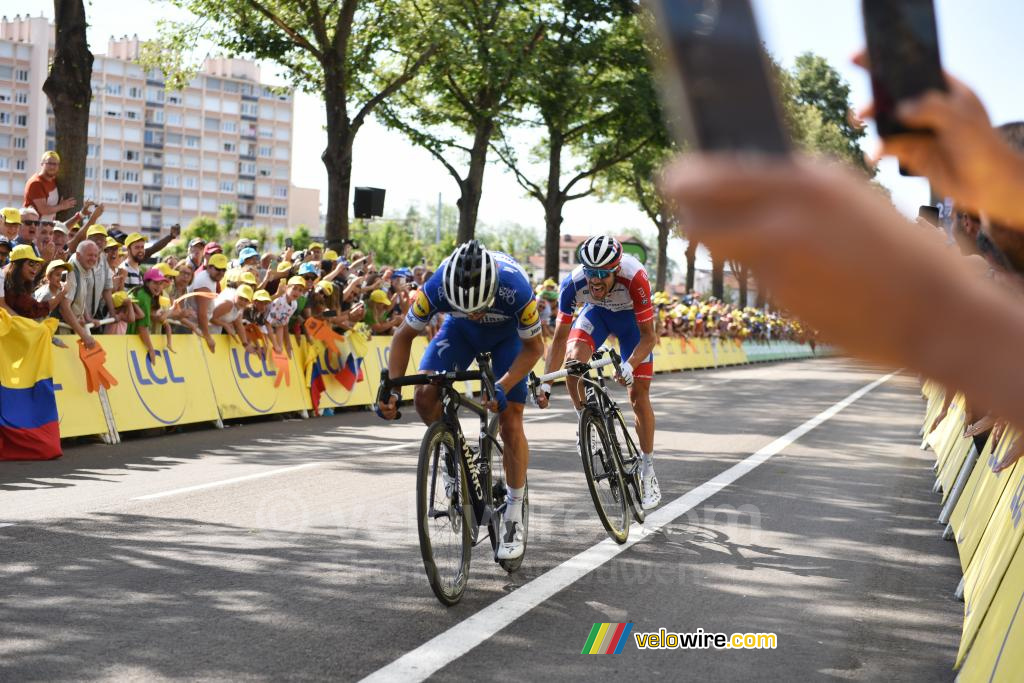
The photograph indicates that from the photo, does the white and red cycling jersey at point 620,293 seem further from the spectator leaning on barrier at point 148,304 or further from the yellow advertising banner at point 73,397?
the spectator leaning on barrier at point 148,304

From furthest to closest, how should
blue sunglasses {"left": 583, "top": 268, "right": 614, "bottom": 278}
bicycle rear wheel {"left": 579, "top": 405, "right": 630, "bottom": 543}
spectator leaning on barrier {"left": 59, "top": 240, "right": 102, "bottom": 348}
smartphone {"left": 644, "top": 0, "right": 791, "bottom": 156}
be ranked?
spectator leaning on barrier {"left": 59, "top": 240, "right": 102, "bottom": 348}, blue sunglasses {"left": 583, "top": 268, "right": 614, "bottom": 278}, bicycle rear wheel {"left": 579, "top": 405, "right": 630, "bottom": 543}, smartphone {"left": 644, "top": 0, "right": 791, "bottom": 156}

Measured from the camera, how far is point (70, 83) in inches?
674

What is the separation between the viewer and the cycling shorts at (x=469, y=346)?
6.92 m

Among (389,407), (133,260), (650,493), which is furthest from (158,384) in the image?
(389,407)

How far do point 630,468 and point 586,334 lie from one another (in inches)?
52.9

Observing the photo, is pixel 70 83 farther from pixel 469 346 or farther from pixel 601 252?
pixel 469 346

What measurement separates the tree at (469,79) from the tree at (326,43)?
0.61 m

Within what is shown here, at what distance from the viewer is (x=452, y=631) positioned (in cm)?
528

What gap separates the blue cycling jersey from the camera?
639 cm

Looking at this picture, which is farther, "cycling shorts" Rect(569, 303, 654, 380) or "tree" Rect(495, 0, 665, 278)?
"tree" Rect(495, 0, 665, 278)

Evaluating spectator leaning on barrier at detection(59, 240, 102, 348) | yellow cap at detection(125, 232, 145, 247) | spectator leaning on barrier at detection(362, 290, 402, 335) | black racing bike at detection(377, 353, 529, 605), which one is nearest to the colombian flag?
spectator leaning on barrier at detection(59, 240, 102, 348)

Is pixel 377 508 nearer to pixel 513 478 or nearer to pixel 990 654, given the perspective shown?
pixel 513 478

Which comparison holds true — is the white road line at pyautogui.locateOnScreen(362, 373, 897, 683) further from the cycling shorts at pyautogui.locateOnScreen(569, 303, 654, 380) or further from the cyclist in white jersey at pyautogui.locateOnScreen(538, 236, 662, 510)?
the cycling shorts at pyautogui.locateOnScreen(569, 303, 654, 380)

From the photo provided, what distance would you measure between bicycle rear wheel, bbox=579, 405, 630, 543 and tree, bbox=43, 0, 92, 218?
11.8 meters
